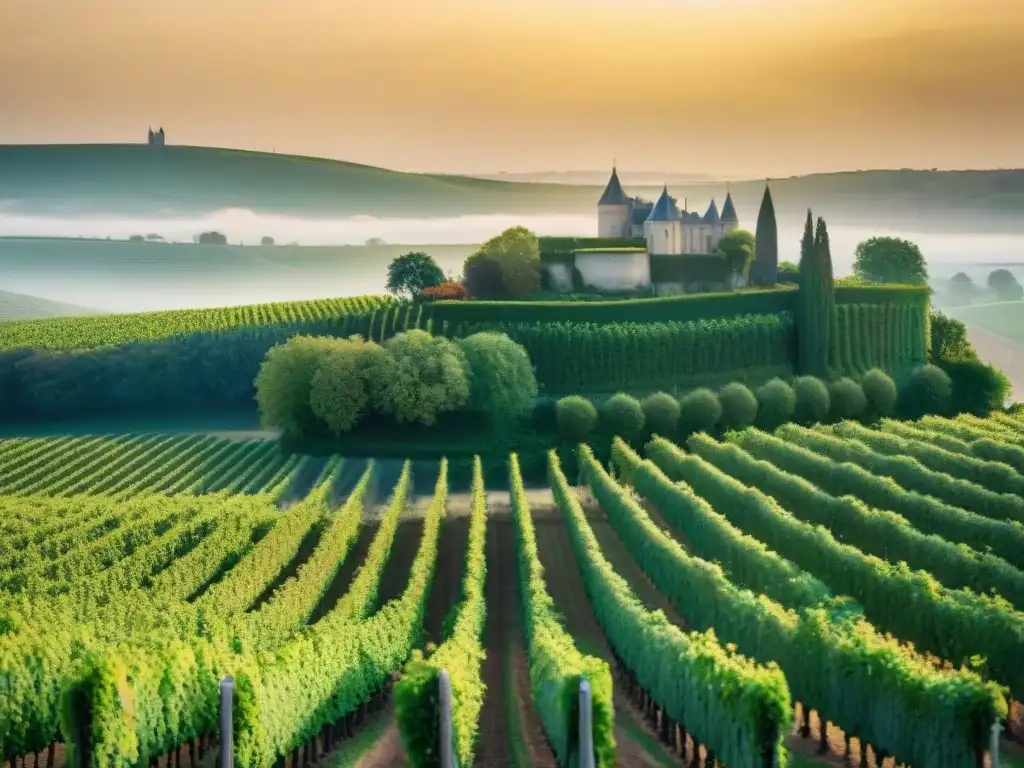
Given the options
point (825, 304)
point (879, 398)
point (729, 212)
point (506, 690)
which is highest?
point (729, 212)

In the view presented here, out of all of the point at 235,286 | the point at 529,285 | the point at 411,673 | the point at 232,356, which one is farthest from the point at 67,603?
the point at 235,286

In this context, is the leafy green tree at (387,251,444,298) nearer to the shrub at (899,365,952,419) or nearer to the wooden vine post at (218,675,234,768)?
the shrub at (899,365,952,419)

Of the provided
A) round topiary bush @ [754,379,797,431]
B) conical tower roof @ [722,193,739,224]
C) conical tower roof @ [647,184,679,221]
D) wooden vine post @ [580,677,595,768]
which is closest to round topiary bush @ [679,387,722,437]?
round topiary bush @ [754,379,797,431]

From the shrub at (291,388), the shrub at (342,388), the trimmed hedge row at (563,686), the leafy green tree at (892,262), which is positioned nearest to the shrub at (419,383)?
the shrub at (342,388)

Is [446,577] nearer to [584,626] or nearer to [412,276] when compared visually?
[584,626]

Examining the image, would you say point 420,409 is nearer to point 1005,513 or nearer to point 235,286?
point 1005,513

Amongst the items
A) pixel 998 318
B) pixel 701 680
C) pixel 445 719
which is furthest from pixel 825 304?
pixel 998 318
